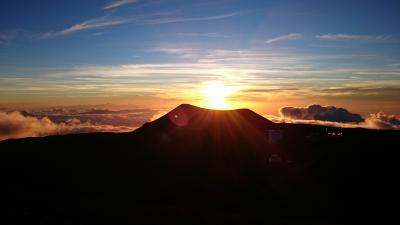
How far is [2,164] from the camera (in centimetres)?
6141

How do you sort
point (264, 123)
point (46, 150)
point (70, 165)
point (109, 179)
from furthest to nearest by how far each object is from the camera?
1. point (264, 123)
2. point (46, 150)
3. point (70, 165)
4. point (109, 179)

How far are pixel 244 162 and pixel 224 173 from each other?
8.30 m

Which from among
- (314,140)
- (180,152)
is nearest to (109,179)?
(180,152)

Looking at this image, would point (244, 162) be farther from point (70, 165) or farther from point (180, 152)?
point (70, 165)

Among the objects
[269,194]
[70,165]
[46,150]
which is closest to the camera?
[269,194]

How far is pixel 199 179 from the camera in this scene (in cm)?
4844

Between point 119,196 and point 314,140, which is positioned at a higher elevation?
point 314,140

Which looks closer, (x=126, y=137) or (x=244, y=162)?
(x=244, y=162)

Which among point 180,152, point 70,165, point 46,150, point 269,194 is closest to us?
point 269,194

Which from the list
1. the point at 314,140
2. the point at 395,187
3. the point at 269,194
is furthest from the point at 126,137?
the point at 395,187

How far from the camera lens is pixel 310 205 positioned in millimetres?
38719

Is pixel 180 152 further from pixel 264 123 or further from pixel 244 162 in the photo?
pixel 264 123

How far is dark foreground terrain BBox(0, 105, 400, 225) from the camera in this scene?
105 ft

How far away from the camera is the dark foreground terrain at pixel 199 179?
31.9 meters
